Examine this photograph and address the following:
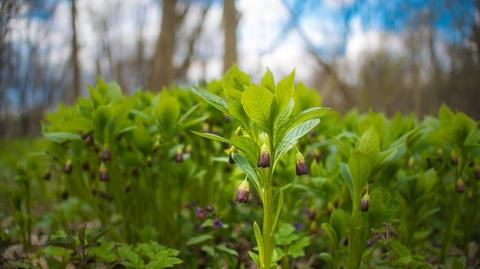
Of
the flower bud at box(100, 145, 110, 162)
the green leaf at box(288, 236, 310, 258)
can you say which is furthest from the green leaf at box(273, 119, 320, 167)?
the flower bud at box(100, 145, 110, 162)

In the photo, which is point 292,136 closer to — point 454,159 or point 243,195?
point 243,195

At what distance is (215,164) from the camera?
112 inches

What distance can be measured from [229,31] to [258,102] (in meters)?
5.07

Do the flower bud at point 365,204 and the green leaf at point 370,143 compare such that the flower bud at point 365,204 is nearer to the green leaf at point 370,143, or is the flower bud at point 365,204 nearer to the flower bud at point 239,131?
the green leaf at point 370,143

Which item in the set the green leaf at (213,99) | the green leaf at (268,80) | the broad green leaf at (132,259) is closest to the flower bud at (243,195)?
the green leaf at (213,99)

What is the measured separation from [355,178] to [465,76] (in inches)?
244

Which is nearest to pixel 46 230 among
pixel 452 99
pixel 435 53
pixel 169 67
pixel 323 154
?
pixel 323 154

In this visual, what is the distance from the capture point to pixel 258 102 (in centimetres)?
144

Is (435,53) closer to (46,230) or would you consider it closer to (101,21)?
(46,230)

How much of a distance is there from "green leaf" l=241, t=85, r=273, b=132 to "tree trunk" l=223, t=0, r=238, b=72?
4.72 metres

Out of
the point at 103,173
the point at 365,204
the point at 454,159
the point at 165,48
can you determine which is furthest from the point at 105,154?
the point at 165,48

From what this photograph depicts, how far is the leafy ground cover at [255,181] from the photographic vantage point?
164 centimetres

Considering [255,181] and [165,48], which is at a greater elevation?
[165,48]

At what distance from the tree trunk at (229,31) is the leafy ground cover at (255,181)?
3.39m
